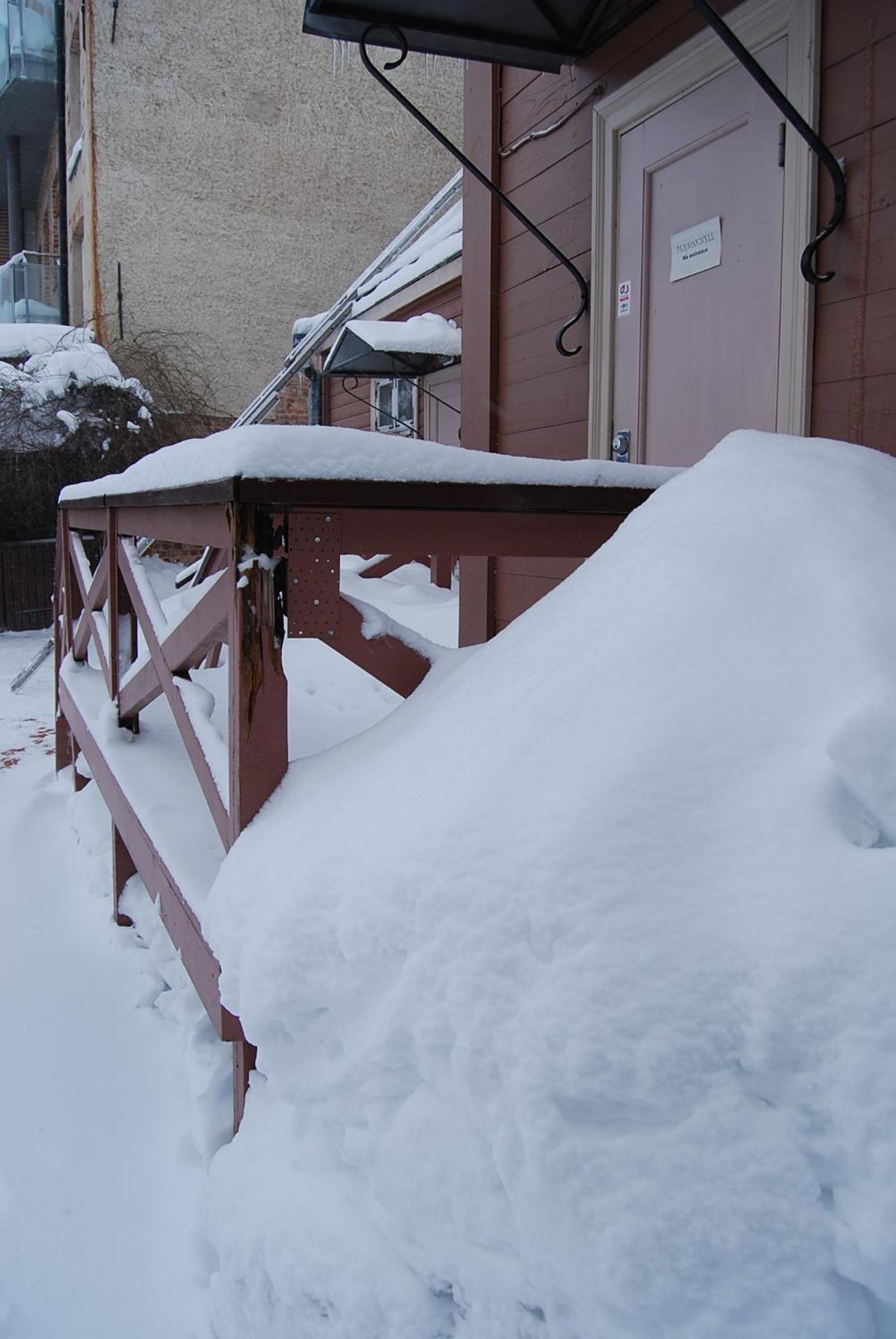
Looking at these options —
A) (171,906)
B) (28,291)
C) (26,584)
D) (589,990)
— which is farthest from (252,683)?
(28,291)

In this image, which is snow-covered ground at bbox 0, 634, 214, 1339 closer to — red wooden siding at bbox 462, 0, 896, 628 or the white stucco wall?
red wooden siding at bbox 462, 0, 896, 628

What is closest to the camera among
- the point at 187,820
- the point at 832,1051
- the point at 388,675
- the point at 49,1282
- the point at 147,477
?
the point at 832,1051

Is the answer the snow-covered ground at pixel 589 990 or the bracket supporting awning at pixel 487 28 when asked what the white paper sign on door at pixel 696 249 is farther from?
the snow-covered ground at pixel 589 990

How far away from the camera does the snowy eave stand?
1633 mm

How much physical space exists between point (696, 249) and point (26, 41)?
1536 centimetres

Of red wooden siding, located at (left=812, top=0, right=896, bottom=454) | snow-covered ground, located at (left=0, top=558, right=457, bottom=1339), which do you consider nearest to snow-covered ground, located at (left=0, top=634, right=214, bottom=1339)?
snow-covered ground, located at (left=0, top=558, right=457, bottom=1339)

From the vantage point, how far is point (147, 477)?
2.33 m

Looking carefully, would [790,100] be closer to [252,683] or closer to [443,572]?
[252,683]

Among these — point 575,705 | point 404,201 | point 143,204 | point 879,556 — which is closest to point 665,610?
point 575,705

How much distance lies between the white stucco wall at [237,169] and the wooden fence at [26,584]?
4119 mm

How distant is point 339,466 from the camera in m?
1.70

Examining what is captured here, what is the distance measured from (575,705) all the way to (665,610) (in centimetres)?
20

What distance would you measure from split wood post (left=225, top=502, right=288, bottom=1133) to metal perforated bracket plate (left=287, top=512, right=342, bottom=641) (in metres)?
0.03

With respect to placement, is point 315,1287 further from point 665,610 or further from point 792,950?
point 665,610
